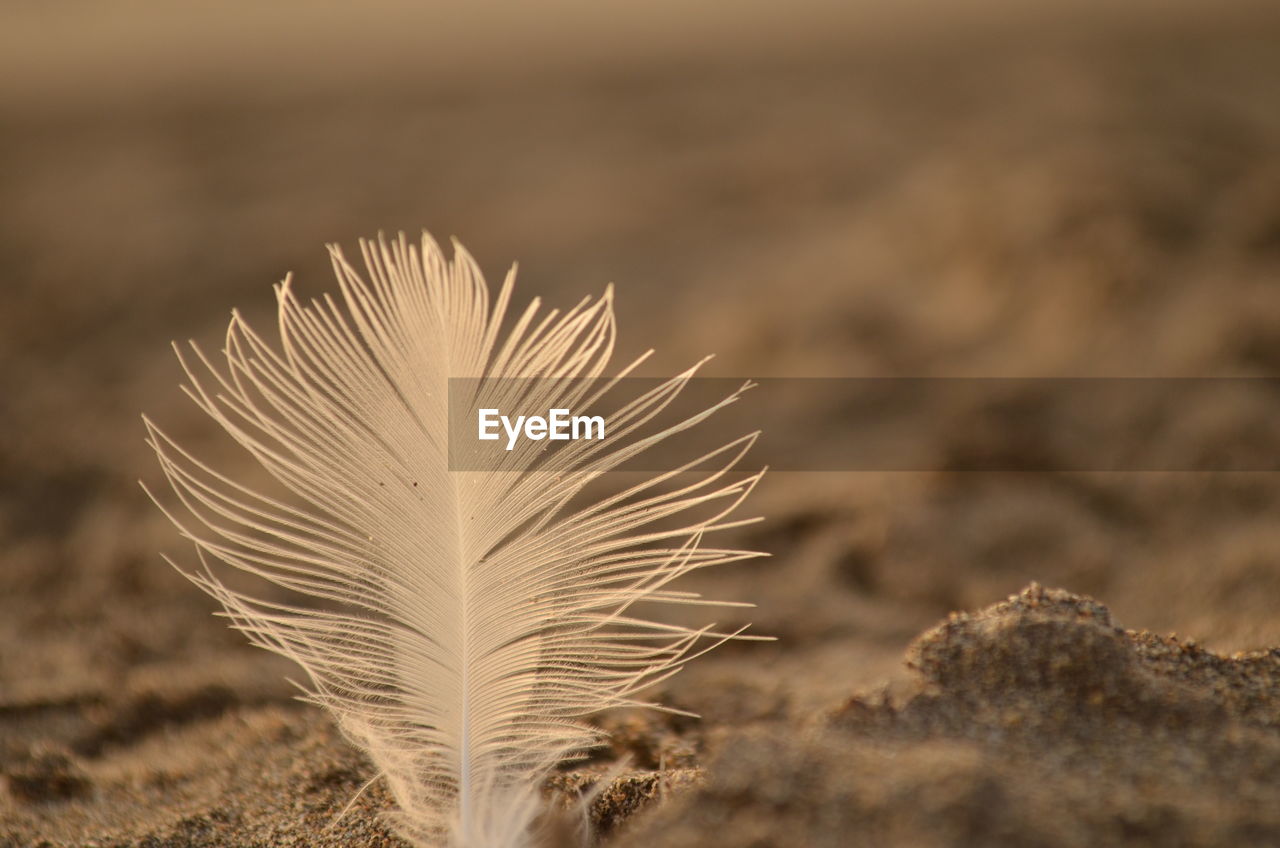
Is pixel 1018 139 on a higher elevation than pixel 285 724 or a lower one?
higher

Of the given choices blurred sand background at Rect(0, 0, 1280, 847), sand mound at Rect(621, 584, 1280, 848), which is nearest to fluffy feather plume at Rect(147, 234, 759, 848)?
blurred sand background at Rect(0, 0, 1280, 847)

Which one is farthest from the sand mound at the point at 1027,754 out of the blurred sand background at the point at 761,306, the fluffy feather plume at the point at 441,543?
the fluffy feather plume at the point at 441,543

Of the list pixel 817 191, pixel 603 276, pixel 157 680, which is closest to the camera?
pixel 157 680

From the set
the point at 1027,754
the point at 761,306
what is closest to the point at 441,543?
the point at 1027,754

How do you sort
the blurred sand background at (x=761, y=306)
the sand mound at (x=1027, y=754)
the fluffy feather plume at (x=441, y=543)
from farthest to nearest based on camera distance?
the fluffy feather plume at (x=441, y=543) → the blurred sand background at (x=761, y=306) → the sand mound at (x=1027, y=754)

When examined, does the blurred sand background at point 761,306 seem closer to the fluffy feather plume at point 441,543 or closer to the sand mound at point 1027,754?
the sand mound at point 1027,754

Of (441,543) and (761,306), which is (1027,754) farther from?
(761,306)

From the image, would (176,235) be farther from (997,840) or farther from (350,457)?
(997,840)

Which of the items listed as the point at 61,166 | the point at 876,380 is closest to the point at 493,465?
the point at 876,380
